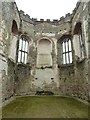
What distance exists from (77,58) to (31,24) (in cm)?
550

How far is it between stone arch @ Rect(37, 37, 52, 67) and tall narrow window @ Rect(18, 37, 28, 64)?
3.85 feet

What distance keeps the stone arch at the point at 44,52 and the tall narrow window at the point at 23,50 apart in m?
1.17

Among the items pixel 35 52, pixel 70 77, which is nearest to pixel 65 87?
pixel 70 77

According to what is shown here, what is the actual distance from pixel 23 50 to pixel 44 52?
1967 millimetres

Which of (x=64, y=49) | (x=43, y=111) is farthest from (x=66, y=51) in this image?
(x=43, y=111)

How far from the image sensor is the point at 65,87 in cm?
804

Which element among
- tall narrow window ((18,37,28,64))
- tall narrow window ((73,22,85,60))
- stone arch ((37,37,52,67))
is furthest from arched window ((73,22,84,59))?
tall narrow window ((18,37,28,64))

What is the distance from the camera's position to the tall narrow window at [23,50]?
8406 mm

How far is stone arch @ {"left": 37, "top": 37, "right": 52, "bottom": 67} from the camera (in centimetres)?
907

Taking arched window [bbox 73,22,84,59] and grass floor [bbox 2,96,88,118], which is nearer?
grass floor [bbox 2,96,88,118]

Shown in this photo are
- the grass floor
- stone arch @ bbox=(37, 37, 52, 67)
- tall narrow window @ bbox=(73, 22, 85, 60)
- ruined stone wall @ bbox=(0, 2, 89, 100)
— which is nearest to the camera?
the grass floor

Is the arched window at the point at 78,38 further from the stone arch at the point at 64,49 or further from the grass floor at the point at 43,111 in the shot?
the grass floor at the point at 43,111

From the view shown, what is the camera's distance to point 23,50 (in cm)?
872

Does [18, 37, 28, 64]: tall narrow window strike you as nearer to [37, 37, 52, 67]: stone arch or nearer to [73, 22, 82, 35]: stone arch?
[37, 37, 52, 67]: stone arch
